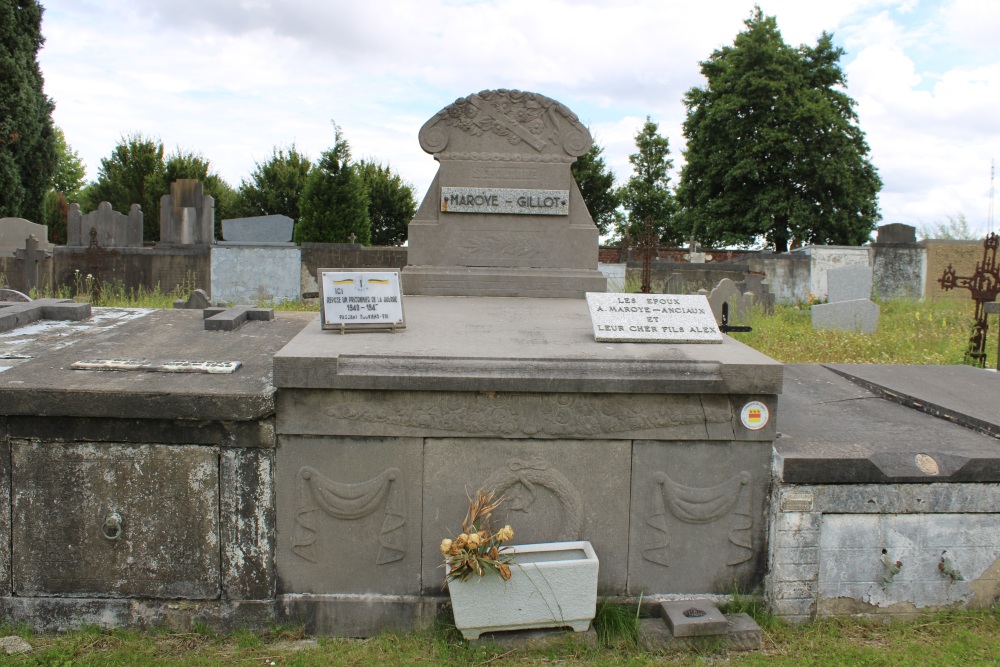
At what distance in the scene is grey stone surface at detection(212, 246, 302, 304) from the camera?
48.4 ft

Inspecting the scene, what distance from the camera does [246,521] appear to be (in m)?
3.32

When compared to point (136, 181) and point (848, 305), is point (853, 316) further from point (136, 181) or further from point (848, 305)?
point (136, 181)

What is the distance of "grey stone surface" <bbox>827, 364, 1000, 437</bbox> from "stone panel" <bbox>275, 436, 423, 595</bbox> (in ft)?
9.56

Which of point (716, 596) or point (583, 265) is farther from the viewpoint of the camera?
point (583, 265)

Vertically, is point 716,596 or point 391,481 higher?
point 391,481

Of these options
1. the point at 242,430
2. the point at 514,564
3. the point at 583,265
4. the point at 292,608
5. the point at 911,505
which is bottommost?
the point at 292,608

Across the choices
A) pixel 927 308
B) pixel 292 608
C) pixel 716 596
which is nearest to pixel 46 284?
pixel 292 608

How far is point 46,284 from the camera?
42.5 feet

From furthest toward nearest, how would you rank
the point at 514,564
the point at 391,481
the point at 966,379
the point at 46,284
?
the point at 46,284, the point at 966,379, the point at 391,481, the point at 514,564

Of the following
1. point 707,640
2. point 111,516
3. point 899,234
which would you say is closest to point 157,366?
point 111,516

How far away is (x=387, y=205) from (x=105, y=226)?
37.8 ft

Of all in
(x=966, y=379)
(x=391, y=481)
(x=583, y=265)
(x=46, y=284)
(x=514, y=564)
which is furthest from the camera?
(x=46, y=284)

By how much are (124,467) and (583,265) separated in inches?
140

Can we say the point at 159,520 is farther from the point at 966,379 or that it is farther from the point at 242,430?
the point at 966,379
